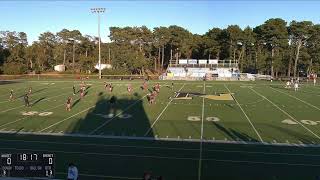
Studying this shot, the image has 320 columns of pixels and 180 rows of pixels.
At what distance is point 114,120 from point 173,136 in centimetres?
643

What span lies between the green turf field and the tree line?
187 feet

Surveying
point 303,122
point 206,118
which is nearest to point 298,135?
point 303,122

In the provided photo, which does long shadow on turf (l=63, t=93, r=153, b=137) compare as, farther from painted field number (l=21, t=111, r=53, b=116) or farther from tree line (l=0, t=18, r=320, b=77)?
tree line (l=0, t=18, r=320, b=77)

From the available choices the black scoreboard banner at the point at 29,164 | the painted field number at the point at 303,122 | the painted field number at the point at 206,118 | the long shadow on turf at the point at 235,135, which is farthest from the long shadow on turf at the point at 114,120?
the black scoreboard banner at the point at 29,164

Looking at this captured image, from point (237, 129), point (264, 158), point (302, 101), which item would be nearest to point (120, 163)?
point (264, 158)

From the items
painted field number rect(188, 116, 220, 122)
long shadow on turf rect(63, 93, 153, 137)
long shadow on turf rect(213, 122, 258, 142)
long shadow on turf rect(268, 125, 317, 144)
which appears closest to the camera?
long shadow on turf rect(268, 125, 317, 144)

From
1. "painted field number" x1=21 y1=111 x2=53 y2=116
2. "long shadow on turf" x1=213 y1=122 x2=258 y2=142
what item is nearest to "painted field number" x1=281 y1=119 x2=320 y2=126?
"long shadow on turf" x1=213 y1=122 x2=258 y2=142

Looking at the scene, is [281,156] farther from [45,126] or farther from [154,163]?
[45,126]

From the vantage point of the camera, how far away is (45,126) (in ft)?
93.4

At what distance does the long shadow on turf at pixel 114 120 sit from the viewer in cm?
2683

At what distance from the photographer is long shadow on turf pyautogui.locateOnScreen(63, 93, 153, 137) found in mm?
26828

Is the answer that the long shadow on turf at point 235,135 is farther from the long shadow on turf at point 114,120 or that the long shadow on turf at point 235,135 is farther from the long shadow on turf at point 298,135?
the long shadow on turf at point 114,120

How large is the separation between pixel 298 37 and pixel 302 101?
74.7m

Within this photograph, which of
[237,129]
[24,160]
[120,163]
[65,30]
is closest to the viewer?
[24,160]
